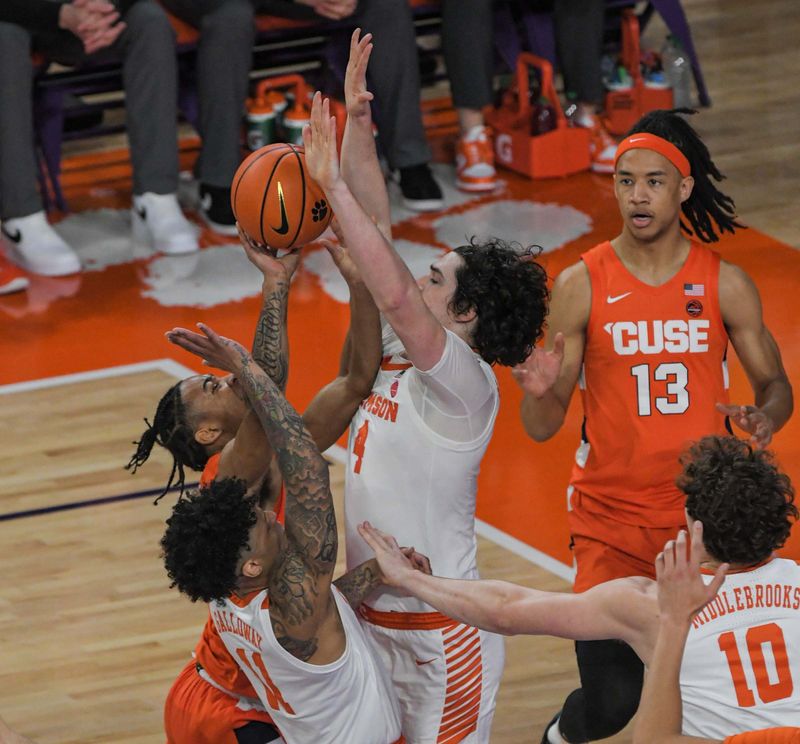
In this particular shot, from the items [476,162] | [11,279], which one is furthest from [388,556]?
[476,162]

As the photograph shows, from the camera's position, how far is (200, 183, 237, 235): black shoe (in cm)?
849

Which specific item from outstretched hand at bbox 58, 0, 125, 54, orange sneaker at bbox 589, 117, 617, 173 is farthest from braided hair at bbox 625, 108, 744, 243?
orange sneaker at bbox 589, 117, 617, 173

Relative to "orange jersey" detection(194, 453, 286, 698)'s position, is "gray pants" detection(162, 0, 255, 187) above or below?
below

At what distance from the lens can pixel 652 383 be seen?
14.0 ft

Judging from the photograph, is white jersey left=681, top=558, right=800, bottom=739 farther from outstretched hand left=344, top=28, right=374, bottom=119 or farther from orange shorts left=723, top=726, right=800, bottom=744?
outstretched hand left=344, top=28, right=374, bottom=119

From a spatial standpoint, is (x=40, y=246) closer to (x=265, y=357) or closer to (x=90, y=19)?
(x=90, y=19)

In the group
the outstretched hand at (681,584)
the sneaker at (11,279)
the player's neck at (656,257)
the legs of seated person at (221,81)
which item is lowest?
the sneaker at (11,279)

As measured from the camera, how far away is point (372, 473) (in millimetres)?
3695

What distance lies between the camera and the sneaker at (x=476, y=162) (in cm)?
898

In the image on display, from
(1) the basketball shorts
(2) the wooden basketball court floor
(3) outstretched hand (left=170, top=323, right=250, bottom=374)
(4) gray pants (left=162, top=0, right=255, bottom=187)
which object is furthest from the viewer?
(4) gray pants (left=162, top=0, right=255, bottom=187)

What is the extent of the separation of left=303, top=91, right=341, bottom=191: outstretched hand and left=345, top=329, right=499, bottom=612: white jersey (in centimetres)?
45

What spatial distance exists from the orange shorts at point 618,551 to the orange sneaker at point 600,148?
5143 mm

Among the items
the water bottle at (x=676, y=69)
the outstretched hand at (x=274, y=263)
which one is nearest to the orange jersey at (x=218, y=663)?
the outstretched hand at (x=274, y=263)

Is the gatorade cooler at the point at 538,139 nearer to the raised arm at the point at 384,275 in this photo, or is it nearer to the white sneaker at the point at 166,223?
the white sneaker at the point at 166,223
